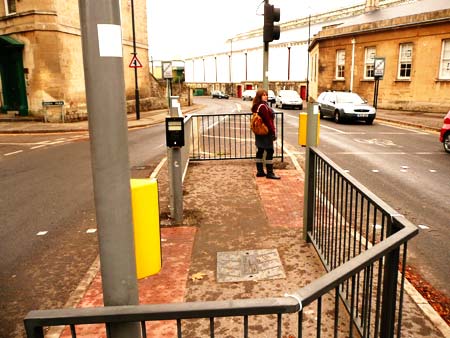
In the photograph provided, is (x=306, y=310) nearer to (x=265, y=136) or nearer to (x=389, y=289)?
(x=389, y=289)

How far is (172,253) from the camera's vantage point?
5.34 m

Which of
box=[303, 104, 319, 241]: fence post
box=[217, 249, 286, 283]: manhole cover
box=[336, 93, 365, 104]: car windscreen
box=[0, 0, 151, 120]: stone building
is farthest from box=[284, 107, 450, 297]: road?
box=[0, 0, 151, 120]: stone building

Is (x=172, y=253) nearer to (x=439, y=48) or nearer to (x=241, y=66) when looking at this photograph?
(x=439, y=48)

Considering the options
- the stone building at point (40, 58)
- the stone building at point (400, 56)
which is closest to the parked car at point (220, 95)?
the stone building at point (400, 56)

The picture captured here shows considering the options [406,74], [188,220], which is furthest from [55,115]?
[406,74]

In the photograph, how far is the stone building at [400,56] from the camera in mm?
27594

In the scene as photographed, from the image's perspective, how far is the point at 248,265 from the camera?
194 inches

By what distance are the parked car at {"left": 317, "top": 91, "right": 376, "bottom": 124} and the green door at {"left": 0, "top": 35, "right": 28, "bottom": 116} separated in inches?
691

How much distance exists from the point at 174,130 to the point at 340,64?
34.2 meters

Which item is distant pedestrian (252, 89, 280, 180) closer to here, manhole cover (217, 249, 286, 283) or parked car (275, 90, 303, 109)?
manhole cover (217, 249, 286, 283)

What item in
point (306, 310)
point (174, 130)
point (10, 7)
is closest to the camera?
point (306, 310)

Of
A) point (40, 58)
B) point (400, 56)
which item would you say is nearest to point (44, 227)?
point (40, 58)

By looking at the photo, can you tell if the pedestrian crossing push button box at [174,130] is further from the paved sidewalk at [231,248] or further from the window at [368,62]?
the window at [368,62]

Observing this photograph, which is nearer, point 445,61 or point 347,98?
point 347,98
